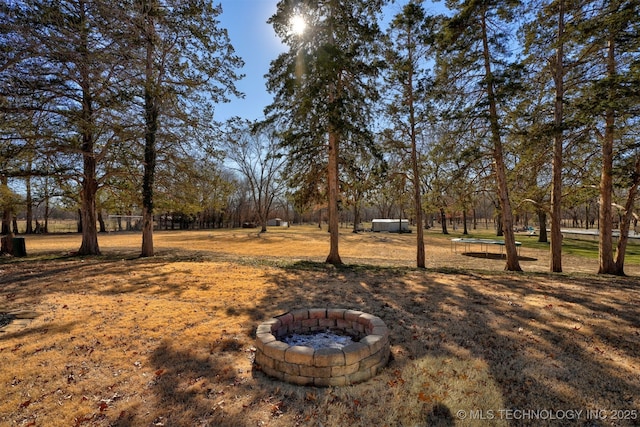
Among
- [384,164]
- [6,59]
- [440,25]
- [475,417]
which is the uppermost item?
[440,25]

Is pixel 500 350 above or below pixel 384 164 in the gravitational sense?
below

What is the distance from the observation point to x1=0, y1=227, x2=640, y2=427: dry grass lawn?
9.27 feet

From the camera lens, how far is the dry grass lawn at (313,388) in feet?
9.27

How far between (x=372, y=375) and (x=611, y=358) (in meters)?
3.21

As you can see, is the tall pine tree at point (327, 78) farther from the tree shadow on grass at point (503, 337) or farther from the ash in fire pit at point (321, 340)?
the ash in fire pit at point (321, 340)

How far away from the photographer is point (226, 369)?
3.57 metres

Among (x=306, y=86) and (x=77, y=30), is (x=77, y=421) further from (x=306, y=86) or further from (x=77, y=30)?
(x=306, y=86)

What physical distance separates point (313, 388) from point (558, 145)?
11.2 meters

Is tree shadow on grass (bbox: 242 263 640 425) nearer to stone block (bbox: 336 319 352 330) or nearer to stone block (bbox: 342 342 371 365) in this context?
stone block (bbox: 342 342 371 365)

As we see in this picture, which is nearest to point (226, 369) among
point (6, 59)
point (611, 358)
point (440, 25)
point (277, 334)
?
point (277, 334)

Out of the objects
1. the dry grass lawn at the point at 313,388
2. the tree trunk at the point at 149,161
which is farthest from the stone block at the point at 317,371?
the tree trunk at the point at 149,161

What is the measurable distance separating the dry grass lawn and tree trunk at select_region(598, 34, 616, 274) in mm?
3874

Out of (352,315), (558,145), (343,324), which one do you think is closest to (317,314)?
(343,324)

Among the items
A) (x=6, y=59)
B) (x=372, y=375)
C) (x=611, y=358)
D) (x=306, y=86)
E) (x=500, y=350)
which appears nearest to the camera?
(x=372, y=375)
